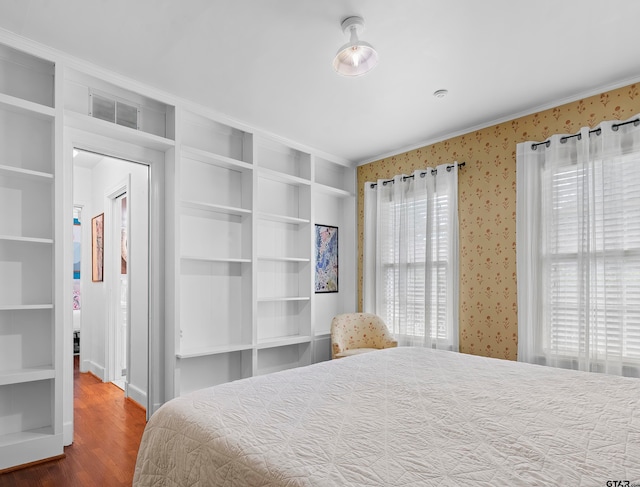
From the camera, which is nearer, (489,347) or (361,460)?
(361,460)

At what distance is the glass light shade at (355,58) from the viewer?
7.29ft

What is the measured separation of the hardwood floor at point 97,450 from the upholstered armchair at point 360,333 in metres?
1.90

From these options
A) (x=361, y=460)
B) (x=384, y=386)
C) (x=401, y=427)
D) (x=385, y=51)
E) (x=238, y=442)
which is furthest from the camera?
(x=385, y=51)

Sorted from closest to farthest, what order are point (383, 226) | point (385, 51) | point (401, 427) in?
1. point (401, 427)
2. point (385, 51)
3. point (383, 226)

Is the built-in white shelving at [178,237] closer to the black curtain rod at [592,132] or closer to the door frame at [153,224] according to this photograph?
the door frame at [153,224]

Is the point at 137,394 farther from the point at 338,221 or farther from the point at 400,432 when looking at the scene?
the point at 400,432

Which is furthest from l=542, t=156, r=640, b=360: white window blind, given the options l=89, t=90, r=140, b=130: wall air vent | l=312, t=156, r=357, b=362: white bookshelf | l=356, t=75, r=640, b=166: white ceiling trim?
l=89, t=90, r=140, b=130: wall air vent

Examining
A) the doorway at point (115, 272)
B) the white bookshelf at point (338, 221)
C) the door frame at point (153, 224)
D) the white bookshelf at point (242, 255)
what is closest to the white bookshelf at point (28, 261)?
the door frame at point (153, 224)

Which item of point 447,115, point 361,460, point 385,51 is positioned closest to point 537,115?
point 447,115

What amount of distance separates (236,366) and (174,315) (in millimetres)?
929

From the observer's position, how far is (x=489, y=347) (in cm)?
354

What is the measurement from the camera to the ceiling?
7.00 feet

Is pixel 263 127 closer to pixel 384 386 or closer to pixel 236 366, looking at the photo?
pixel 236 366

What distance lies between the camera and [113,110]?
2.94 m
